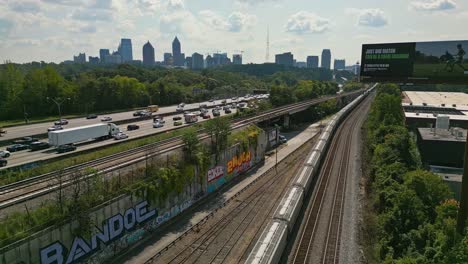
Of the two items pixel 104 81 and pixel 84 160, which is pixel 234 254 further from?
pixel 104 81

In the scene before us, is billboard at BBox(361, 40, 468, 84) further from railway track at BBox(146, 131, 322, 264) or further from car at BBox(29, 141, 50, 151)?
car at BBox(29, 141, 50, 151)

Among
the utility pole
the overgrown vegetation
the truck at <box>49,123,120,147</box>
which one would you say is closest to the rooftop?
the overgrown vegetation

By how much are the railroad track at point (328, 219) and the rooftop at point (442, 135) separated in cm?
1615

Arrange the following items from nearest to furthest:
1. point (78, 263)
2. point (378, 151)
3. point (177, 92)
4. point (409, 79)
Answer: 1. point (78, 263)
2. point (409, 79)
3. point (378, 151)
4. point (177, 92)

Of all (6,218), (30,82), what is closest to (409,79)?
(6,218)

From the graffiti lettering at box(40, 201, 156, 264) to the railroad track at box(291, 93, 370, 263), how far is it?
1498 centimetres

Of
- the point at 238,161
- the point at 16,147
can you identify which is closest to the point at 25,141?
the point at 16,147

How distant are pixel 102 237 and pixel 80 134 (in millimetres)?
32298

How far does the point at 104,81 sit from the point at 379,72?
303 ft

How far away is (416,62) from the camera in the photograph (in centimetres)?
2894

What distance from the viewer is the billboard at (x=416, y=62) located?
26250mm

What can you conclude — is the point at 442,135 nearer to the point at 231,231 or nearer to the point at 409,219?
the point at 409,219

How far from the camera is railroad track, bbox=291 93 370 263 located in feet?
97.6

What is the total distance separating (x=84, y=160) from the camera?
1511 inches
